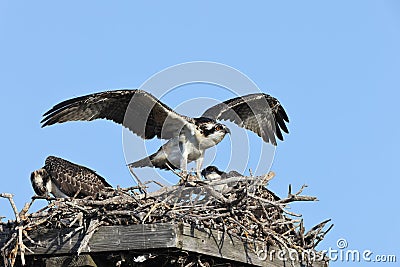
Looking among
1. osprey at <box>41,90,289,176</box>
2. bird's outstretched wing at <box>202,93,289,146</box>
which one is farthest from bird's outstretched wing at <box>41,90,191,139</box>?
bird's outstretched wing at <box>202,93,289,146</box>

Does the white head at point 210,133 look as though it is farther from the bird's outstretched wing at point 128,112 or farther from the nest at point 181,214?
the nest at point 181,214

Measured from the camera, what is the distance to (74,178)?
7777 millimetres

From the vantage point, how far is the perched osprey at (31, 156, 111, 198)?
769cm

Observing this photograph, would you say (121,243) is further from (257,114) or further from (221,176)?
(257,114)

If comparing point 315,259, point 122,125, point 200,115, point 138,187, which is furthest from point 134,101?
point 315,259

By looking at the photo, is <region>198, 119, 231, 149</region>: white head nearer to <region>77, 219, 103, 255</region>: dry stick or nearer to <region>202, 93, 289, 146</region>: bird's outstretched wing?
<region>202, 93, 289, 146</region>: bird's outstretched wing

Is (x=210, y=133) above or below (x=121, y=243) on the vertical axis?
above

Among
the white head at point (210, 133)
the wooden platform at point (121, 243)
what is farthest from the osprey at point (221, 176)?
the wooden platform at point (121, 243)

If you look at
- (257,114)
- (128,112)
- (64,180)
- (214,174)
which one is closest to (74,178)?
(64,180)

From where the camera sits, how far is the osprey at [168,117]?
7.79 m

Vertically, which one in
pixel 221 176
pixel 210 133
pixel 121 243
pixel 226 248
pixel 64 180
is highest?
pixel 210 133

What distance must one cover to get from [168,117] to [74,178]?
126 cm

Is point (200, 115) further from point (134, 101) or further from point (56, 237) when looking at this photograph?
point (56, 237)

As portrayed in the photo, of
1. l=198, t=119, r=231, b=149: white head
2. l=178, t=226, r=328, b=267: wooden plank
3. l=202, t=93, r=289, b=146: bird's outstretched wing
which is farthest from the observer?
l=202, t=93, r=289, b=146: bird's outstretched wing
